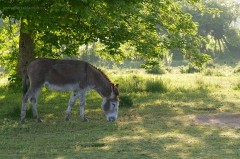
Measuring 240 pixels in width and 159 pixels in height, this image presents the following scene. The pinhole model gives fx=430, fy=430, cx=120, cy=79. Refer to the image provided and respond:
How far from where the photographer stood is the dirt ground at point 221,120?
562 inches

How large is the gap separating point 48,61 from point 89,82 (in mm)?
1578

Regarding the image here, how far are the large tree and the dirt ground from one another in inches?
176

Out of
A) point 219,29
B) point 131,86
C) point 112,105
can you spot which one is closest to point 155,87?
point 131,86

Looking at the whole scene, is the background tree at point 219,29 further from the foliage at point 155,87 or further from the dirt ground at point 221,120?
the dirt ground at point 221,120

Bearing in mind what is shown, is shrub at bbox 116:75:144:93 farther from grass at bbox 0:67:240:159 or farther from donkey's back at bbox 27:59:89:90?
donkey's back at bbox 27:59:89:90

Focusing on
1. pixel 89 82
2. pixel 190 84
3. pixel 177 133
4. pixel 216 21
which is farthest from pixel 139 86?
pixel 216 21

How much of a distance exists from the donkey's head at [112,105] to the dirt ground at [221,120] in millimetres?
2860

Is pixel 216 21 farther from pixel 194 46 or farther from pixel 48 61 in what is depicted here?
pixel 48 61

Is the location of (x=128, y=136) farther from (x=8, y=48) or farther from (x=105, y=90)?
(x=8, y=48)

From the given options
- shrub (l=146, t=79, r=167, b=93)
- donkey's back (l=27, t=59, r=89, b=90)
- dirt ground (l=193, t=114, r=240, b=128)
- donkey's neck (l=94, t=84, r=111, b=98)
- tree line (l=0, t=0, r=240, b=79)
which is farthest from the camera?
shrub (l=146, t=79, r=167, b=93)

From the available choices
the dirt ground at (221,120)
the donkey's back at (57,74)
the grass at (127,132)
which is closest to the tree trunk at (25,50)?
the grass at (127,132)

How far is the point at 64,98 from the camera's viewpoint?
20.8 metres

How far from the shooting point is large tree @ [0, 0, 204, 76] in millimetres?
15328

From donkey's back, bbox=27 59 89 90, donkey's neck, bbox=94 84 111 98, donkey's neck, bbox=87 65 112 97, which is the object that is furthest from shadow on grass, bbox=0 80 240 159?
donkey's back, bbox=27 59 89 90
